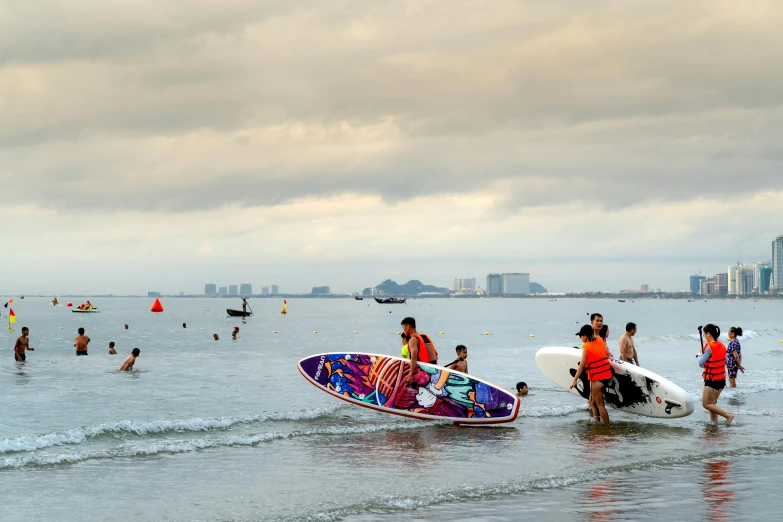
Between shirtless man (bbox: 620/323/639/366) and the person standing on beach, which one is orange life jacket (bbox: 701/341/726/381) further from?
the person standing on beach

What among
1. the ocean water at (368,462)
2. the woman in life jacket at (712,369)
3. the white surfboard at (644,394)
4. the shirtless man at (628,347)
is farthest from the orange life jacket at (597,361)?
the shirtless man at (628,347)

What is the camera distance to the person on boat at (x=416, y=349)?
45.3 feet

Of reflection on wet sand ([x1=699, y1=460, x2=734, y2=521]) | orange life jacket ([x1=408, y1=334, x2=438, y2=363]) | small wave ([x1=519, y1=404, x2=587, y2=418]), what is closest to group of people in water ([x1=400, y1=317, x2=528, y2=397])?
orange life jacket ([x1=408, y1=334, x2=438, y2=363])

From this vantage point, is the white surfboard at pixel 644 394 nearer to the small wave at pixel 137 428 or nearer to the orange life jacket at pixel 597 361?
A: the orange life jacket at pixel 597 361

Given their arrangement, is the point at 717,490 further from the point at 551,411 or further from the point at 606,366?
the point at 551,411

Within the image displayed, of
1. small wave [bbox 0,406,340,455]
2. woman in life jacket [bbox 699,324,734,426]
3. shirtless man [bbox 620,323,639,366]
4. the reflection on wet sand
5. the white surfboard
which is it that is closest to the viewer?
the reflection on wet sand

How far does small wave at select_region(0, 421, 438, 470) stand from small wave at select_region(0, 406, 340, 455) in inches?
36.9

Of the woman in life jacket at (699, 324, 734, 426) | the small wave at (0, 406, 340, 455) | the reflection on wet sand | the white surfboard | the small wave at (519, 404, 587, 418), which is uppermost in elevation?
the woman in life jacket at (699, 324, 734, 426)

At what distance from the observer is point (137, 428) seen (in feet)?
45.8

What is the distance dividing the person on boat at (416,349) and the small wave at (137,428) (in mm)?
2842

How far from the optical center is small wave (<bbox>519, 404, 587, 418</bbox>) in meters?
15.3

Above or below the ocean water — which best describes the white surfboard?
above

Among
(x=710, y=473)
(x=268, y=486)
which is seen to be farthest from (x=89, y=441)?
(x=710, y=473)

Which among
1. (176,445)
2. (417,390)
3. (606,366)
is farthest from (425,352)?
Answer: (176,445)
